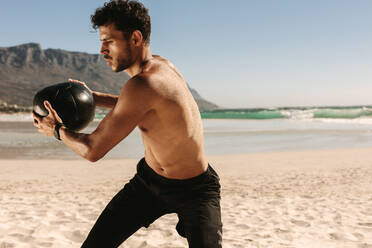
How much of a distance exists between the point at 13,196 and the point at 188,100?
5.78m

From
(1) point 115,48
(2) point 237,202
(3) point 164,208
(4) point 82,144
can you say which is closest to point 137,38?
(1) point 115,48

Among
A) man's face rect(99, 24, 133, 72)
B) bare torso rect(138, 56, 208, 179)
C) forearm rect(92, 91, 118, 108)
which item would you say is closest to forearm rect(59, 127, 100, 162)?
bare torso rect(138, 56, 208, 179)

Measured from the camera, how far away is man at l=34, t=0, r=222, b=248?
78.3 inches

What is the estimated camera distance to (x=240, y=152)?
548 inches

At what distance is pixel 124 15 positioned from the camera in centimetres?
213

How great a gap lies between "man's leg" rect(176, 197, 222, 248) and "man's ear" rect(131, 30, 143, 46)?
1.05 metres

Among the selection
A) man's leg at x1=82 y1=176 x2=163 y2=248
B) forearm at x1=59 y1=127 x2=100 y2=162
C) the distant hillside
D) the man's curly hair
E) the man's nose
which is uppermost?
the distant hillside

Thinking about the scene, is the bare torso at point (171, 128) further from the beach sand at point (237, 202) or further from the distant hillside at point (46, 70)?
the distant hillside at point (46, 70)

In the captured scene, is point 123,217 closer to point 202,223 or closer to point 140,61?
point 202,223

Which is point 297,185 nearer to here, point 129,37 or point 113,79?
point 129,37

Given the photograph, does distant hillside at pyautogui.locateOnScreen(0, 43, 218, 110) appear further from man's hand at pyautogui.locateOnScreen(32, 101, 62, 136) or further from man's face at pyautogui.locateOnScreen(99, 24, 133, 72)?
man's face at pyautogui.locateOnScreen(99, 24, 133, 72)

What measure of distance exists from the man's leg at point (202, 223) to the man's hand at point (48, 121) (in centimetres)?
97

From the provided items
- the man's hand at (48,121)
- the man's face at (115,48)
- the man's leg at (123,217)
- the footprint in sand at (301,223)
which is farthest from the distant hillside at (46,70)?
the man's face at (115,48)

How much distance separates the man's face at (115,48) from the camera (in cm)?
217
